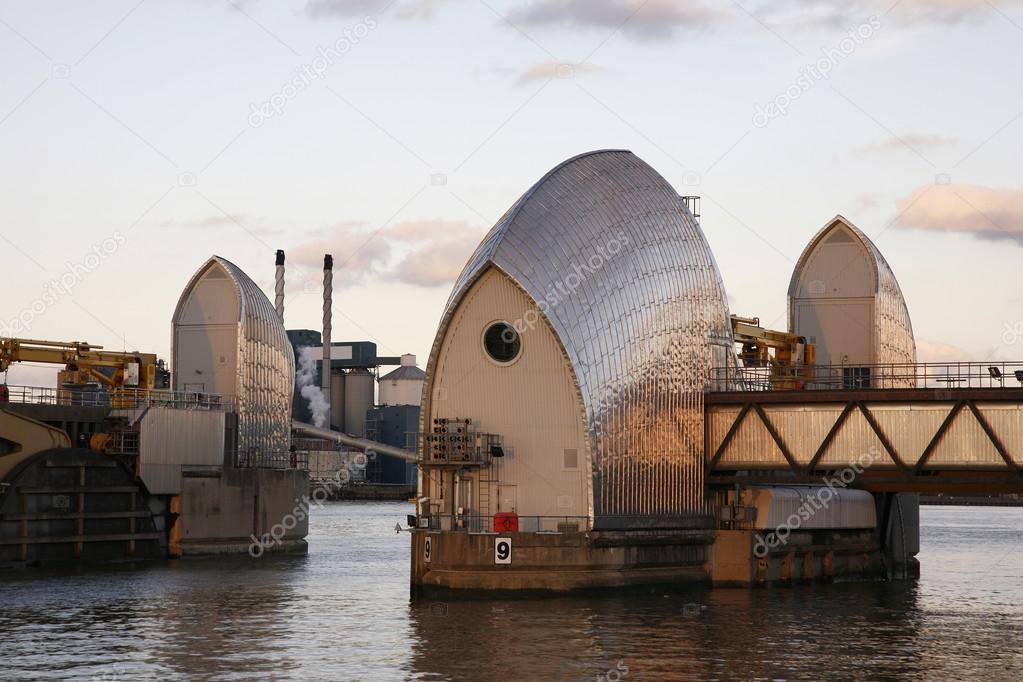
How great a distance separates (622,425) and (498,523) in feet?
21.8

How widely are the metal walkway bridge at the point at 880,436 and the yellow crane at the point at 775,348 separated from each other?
1368 cm

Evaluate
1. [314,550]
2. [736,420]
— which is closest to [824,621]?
[736,420]

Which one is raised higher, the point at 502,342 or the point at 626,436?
the point at 502,342

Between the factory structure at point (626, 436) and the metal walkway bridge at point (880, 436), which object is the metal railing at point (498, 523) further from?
the metal walkway bridge at point (880, 436)

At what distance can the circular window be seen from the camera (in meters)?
60.7

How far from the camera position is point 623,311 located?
62.5 meters

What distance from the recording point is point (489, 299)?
6097 cm

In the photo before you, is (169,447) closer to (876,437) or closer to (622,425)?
(622,425)

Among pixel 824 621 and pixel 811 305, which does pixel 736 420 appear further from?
pixel 811 305

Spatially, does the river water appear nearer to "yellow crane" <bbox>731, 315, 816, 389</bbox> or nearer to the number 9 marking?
the number 9 marking

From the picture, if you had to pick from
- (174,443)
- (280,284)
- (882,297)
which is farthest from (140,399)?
(280,284)

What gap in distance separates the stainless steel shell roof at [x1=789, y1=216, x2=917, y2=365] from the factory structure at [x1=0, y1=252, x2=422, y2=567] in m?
31.9

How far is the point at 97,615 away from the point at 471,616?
1354 centimetres

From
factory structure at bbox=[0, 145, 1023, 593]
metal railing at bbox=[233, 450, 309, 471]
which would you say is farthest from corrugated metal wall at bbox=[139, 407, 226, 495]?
factory structure at bbox=[0, 145, 1023, 593]
